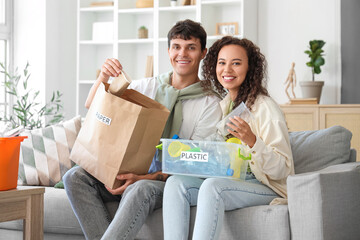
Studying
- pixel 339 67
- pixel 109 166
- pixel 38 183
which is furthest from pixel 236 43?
pixel 339 67

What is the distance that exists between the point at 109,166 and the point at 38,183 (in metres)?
0.89

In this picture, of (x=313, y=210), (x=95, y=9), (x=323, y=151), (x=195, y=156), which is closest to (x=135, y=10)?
(x=95, y=9)

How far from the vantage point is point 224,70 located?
2.52 m

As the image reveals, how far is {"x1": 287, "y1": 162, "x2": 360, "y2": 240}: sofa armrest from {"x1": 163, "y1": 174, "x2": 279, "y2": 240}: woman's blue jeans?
18 centimetres

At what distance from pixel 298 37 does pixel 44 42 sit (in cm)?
247

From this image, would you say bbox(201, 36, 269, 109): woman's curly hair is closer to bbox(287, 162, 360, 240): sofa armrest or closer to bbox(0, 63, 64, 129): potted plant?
bbox(287, 162, 360, 240): sofa armrest

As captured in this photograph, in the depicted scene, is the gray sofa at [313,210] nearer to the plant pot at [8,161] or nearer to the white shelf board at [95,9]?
the plant pot at [8,161]

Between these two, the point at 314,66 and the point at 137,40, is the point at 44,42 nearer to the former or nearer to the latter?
the point at 137,40

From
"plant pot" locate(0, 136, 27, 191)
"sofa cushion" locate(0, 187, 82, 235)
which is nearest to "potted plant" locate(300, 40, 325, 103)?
"sofa cushion" locate(0, 187, 82, 235)

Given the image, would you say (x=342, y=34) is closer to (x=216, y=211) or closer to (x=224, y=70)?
(x=224, y=70)

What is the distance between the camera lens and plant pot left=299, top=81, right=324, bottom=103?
490 cm

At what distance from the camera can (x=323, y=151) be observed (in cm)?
262

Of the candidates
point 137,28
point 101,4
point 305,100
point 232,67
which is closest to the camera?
point 232,67

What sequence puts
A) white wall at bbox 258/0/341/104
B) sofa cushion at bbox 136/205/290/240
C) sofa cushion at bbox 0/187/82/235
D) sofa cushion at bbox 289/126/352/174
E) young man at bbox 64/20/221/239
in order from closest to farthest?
sofa cushion at bbox 136/205/290/240 < young man at bbox 64/20/221/239 < sofa cushion at bbox 289/126/352/174 < sofa cushion at bbox 0/187/82/235 < white wall at bbox 258/0/341/104
